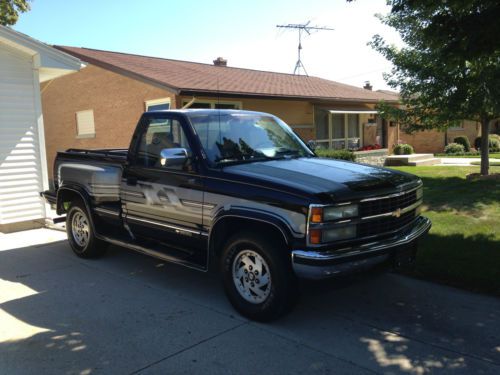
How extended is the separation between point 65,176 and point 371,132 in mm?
20168

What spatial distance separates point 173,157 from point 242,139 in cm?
87

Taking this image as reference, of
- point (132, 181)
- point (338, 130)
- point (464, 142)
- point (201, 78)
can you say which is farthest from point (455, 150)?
point (132, 181)

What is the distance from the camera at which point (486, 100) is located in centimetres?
1022

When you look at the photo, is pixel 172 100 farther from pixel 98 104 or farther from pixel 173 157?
pixel 173 157

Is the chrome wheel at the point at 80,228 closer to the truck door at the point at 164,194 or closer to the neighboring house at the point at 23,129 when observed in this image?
the truck door at the point at 164,194

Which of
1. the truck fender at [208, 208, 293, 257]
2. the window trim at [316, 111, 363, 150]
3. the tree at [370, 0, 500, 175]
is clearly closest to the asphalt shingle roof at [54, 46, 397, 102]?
the window trim at [316, 111, 363, 150]

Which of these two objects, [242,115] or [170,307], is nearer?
[170,307]

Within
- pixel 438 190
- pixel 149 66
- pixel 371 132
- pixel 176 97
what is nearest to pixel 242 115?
pixel 438 190

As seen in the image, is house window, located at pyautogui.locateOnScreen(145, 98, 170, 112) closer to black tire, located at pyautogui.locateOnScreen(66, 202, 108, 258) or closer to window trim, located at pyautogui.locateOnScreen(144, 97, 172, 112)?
window trim, located at pyautogui.locateOnScreen(144, 97, 172, 112)

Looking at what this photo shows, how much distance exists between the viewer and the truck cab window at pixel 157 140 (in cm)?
527

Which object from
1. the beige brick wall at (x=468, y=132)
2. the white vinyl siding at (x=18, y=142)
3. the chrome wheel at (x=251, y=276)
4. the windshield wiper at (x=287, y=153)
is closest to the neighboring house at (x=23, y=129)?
the white vinyl siding at (x=18, y=142)

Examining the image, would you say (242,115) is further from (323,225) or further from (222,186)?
(323,225)

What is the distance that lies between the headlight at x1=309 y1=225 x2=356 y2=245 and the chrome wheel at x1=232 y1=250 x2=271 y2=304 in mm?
580

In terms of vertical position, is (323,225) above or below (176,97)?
below
